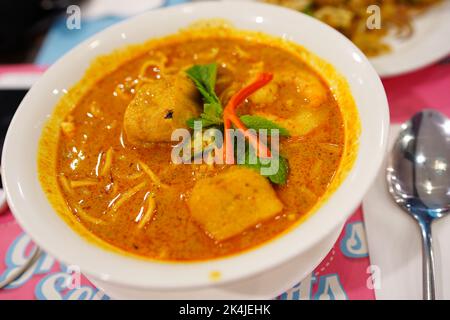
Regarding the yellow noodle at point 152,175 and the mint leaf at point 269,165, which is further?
the yellow noodle at point 152,175

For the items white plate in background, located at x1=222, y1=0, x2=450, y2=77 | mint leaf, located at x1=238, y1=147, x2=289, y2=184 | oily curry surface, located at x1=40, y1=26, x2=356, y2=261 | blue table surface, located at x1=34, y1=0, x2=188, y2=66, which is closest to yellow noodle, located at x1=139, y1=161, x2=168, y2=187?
oily curry surface, located at x1=40, y1=26, x2=356, y2=261

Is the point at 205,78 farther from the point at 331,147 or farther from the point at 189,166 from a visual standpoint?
the point at 331,147

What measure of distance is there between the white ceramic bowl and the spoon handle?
381 mm

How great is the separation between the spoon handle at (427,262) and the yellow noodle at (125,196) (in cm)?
109

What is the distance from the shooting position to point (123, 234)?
1.61m

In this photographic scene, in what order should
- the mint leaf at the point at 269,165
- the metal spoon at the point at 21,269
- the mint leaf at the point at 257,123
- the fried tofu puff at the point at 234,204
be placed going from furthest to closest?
the metal spoon at the point at 21,269 < the mint leaf at the point at 257,123 < the mint leaf at the point at 269,165 < the fried tofu puff at the point at 234,204

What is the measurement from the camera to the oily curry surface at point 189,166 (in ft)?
5.08

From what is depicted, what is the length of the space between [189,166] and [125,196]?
0.90ft

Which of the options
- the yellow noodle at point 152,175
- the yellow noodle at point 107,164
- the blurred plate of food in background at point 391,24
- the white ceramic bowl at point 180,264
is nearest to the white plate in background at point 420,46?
the blurred plate of food in background at point 391,24

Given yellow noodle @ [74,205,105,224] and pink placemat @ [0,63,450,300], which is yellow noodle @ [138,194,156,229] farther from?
pink placemat @ [0,63,450,300]

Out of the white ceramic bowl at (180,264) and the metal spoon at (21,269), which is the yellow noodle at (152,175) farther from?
the metal spoon at (21,269)

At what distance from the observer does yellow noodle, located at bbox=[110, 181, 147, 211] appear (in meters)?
1.70
